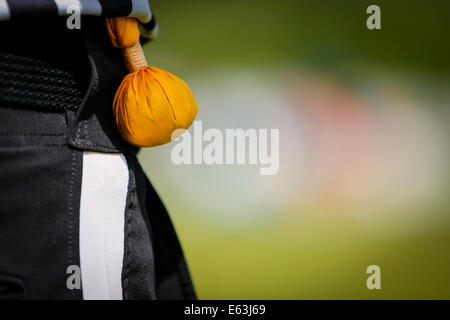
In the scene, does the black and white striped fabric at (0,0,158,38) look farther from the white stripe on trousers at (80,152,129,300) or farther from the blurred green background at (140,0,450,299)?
the blurred green background at (140,0,450,299)

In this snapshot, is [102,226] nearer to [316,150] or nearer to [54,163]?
[54,163]

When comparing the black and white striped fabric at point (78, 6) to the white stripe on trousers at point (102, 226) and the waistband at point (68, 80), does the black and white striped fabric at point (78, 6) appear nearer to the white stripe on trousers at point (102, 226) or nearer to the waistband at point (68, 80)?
the waistband at point (68, 80)

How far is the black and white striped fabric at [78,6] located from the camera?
28 centimetres

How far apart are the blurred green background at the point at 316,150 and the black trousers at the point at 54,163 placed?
93 centimetres

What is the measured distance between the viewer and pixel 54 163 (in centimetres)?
31

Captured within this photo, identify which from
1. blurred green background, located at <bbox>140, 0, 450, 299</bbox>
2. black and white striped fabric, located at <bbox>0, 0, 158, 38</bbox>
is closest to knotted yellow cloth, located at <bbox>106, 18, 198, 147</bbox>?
black and white striped fabric, located at <bbox>0, 0, 158, 38</bbox>

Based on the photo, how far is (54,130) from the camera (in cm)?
32

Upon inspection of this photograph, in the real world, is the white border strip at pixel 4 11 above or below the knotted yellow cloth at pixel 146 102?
above

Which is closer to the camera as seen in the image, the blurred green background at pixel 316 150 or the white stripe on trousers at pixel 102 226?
the white stripe on trousers at pixel 102 226

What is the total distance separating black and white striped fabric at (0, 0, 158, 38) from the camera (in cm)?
28

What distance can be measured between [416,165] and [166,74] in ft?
4.65

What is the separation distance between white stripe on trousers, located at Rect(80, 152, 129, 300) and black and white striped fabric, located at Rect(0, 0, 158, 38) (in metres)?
0.13

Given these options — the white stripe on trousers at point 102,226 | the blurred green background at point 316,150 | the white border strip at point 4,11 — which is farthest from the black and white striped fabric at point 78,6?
the blurred green background at point 316,150

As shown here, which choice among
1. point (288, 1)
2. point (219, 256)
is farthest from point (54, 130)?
point (288, 1)
